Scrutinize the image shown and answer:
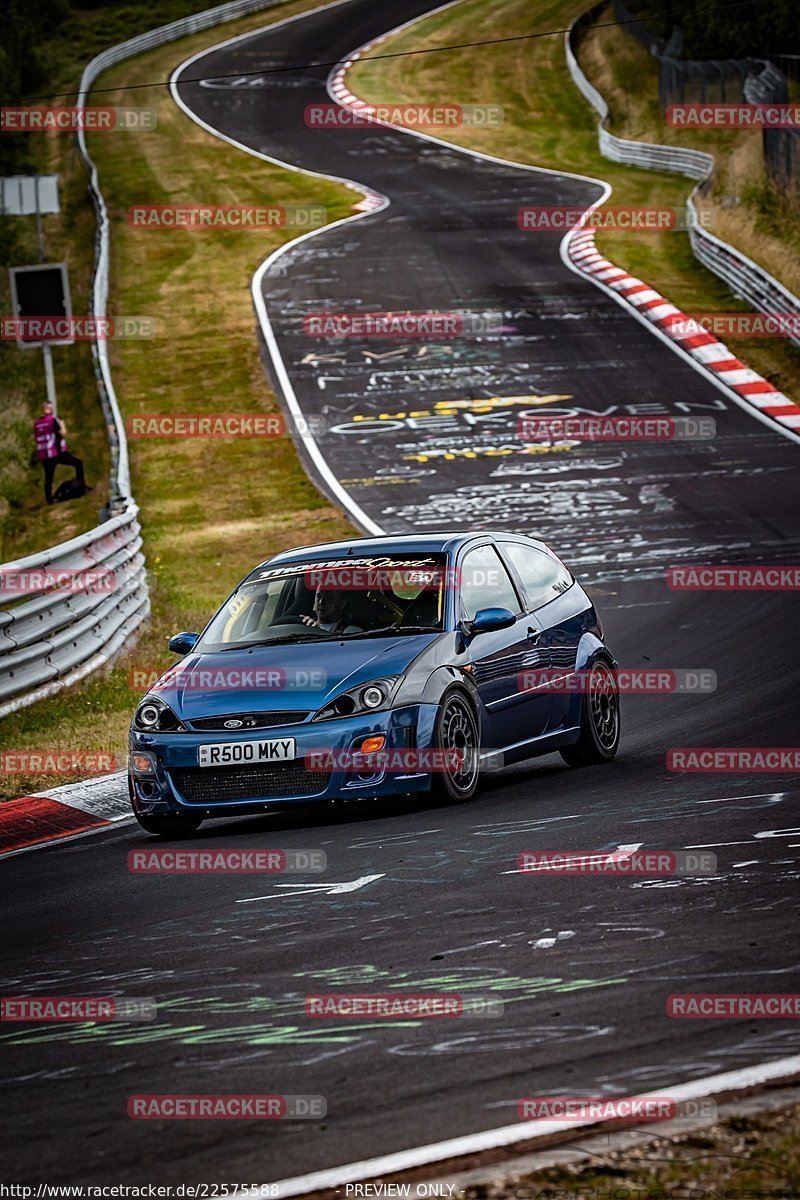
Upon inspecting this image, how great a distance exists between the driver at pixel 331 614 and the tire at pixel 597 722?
5.59 ft

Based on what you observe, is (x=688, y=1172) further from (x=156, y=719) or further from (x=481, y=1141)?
(x=156, y=719)

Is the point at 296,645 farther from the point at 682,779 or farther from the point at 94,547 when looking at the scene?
the point at 94,547

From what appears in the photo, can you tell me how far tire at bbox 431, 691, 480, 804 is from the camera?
31.9 feet

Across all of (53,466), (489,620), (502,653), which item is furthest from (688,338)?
(489,620)

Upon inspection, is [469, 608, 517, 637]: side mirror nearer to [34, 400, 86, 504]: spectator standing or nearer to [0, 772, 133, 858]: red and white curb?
[0, 772, 133, 858]: red and white curb

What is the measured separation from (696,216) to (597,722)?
2795 cm

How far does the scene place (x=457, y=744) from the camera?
9938 mm

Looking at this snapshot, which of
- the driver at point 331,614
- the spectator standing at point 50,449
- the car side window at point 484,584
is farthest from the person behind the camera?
the spectator standing at point 50,449

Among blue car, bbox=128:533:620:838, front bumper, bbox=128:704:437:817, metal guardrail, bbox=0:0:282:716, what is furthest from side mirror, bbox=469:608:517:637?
metal guardrail, bbox=0:0:282:716

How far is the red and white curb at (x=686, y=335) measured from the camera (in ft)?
91.3

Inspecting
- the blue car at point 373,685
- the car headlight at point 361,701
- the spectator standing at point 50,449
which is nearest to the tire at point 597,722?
the blue car at point 373,685

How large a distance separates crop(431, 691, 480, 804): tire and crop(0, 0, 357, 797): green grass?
2.97 meters

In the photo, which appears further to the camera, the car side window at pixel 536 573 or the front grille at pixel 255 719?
the car side window at pixel 536 573

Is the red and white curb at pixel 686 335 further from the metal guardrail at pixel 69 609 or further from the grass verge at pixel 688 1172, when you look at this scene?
the grass verge at pixel 688 1172
